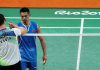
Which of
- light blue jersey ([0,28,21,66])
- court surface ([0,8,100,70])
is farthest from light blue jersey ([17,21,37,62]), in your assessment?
light blue jersey ([0,28,21,66])

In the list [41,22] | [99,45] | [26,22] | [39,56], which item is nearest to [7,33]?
[26,22]

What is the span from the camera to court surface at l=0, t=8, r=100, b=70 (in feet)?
29.5

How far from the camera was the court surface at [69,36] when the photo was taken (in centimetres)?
899

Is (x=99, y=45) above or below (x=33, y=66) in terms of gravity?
below

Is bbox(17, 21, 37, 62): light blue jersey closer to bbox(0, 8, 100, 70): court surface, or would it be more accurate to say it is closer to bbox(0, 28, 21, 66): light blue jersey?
bbox(0, 8, 100, 70): court surface

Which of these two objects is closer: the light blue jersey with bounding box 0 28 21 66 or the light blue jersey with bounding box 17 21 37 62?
the light blue jersey with bounding box 0 28 21 66

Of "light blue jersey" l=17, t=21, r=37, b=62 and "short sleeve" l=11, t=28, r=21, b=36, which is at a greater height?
"short sleeve" l=11, t=28, r=21, b=36

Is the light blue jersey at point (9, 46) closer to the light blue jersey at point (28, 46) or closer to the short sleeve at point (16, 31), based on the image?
the short sleeve at point (16, 31)

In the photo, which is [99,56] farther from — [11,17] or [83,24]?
[11,17]

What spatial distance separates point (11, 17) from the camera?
1424 cm

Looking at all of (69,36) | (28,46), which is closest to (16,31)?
(28,46)

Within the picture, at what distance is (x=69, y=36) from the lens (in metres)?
11.8

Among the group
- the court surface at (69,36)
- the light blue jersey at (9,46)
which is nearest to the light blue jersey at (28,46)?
the court surface at (69,36)

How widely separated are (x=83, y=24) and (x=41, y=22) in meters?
1.74
